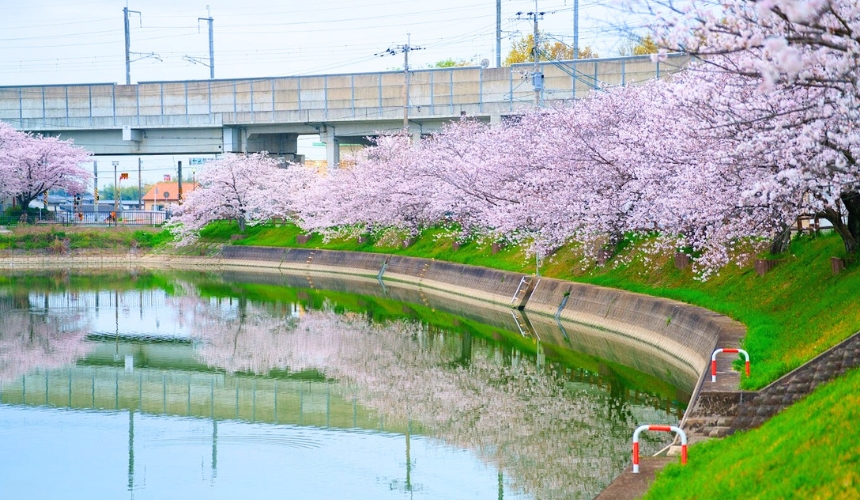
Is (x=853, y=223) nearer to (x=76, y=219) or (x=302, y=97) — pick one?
(x=302, y=97)

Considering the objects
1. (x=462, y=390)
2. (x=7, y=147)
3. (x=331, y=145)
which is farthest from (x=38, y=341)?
(x=7, y=147)

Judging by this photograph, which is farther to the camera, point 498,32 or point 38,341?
point 498,32

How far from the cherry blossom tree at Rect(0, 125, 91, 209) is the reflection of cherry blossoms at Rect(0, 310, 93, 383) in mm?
31368

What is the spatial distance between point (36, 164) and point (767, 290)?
59.3 metres

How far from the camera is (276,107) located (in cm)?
6406

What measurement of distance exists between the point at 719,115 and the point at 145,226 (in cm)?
5945

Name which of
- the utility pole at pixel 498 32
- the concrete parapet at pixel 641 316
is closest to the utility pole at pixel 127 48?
the utility pole at pixel 498 32

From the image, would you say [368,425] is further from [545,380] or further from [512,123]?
[512,123]

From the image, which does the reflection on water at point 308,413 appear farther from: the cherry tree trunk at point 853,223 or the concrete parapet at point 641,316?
the cherry tree trunk at point 853,223

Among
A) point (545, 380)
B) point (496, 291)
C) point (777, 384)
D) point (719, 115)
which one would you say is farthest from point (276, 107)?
point (777, 384)

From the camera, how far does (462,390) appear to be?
23.6m

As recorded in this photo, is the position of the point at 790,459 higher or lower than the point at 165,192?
lower

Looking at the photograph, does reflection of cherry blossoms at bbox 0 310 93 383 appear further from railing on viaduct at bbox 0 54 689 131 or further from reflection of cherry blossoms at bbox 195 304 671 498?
railing on viaduct at bbox 0 54 689 131

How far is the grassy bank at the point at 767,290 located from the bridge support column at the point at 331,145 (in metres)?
21.8
